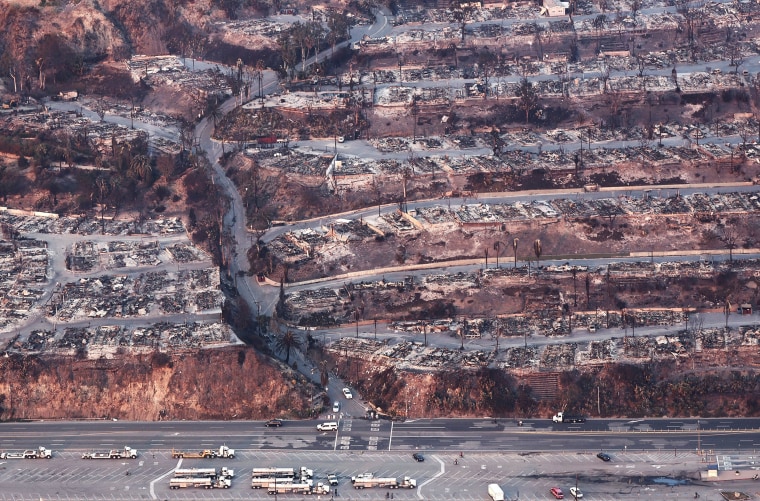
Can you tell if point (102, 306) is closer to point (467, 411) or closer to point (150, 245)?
point (150, 245)

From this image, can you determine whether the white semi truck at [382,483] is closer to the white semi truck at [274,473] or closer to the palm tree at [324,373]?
the white semi truck at [274,473]

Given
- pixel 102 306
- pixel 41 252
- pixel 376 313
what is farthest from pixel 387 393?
pixel 41 252

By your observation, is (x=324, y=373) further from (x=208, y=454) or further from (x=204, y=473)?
(x=204, y=473)

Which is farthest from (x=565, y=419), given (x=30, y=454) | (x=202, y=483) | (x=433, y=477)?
(x=30, y=454)

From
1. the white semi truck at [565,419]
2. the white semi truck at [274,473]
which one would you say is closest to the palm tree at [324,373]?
the white semi truck at [274,473]

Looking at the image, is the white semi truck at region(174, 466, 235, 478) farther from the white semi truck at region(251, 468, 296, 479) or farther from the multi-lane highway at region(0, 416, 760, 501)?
the white semi truck at region(251, 468, 296, 479)
